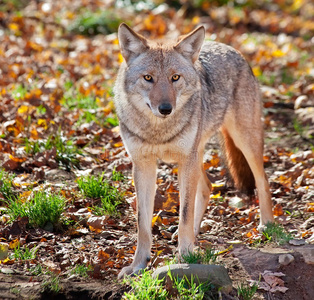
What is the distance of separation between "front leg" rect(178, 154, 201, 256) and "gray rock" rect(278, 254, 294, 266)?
79cm

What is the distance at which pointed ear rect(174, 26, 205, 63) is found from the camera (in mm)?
4492

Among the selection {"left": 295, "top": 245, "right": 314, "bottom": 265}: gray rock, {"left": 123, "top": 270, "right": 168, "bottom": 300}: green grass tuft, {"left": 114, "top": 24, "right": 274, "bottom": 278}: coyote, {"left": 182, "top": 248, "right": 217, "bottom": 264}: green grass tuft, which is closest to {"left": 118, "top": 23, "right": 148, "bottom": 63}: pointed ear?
{"left": 114, "top": 24, "right": 274, "bottom": 278}: coyote

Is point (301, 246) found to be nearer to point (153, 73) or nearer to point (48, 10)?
point (153, 73)

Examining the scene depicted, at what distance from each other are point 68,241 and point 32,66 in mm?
5142

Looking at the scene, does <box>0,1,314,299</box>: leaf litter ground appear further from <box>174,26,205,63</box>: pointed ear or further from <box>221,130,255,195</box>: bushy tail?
<box>174,26,205,63</box>: pointed ear

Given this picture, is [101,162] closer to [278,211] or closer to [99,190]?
[99,190]

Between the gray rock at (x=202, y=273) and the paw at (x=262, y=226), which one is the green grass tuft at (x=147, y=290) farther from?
the paw at (x=262, y=226)

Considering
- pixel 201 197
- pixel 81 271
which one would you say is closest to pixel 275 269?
pixel 201 197

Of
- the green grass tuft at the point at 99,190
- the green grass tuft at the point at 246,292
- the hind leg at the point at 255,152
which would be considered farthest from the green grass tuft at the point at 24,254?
the hind leg at the point at 255,152

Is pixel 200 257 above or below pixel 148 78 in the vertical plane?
below

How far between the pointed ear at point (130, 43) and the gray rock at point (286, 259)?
220 cm

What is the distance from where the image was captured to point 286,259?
14.2ft

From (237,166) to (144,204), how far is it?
1.62 meters

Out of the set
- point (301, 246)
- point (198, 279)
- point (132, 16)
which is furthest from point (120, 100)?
point (132, 16)
